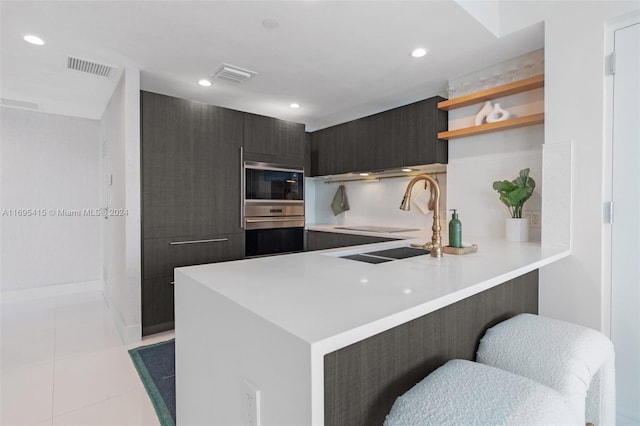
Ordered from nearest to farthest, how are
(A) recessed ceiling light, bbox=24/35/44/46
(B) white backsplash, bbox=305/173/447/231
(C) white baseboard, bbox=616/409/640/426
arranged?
1. (C) white baseboard, bbox=616/409/640/426
2. (A) recessed ceiling light, bbox=24/35/44/46
3. (B) white backsplash, bbox=305/173/447/231

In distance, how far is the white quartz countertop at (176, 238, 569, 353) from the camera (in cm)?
70

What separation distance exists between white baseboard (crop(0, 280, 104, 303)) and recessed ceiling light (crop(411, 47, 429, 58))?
4510mm

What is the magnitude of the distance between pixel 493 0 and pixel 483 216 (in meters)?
1.52

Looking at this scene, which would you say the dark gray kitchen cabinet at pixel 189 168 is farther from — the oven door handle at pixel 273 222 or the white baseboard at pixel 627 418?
the white baseboard at pixel 627 418

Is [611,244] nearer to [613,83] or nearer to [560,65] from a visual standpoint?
[613,83]

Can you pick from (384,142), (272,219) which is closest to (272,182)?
(272,219)

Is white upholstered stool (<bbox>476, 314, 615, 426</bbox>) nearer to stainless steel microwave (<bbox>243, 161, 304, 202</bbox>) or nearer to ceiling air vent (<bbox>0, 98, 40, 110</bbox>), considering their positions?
stainless steel microwave (<bbox>243, 161, 304, 202</bbox>)

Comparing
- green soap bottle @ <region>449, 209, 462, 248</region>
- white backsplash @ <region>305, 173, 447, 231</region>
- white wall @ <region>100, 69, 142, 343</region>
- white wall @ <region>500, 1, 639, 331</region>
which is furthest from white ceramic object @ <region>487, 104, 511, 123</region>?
white wall @ <region>100, 69, 142, 343</region>

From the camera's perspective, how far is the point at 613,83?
1.67 meters

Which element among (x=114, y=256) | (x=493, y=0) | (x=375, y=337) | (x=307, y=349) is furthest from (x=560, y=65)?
(x=114, y=256)

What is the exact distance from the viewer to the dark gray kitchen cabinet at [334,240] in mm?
3191

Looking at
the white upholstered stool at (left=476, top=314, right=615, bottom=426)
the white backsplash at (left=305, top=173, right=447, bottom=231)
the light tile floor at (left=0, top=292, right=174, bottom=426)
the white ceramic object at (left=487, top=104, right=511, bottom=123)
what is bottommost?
the light tile floor at (left=0, top=292, right=174, bottom=426)

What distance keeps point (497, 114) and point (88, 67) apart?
3197 millimetres

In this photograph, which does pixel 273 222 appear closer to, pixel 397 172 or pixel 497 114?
pixel 397 172
